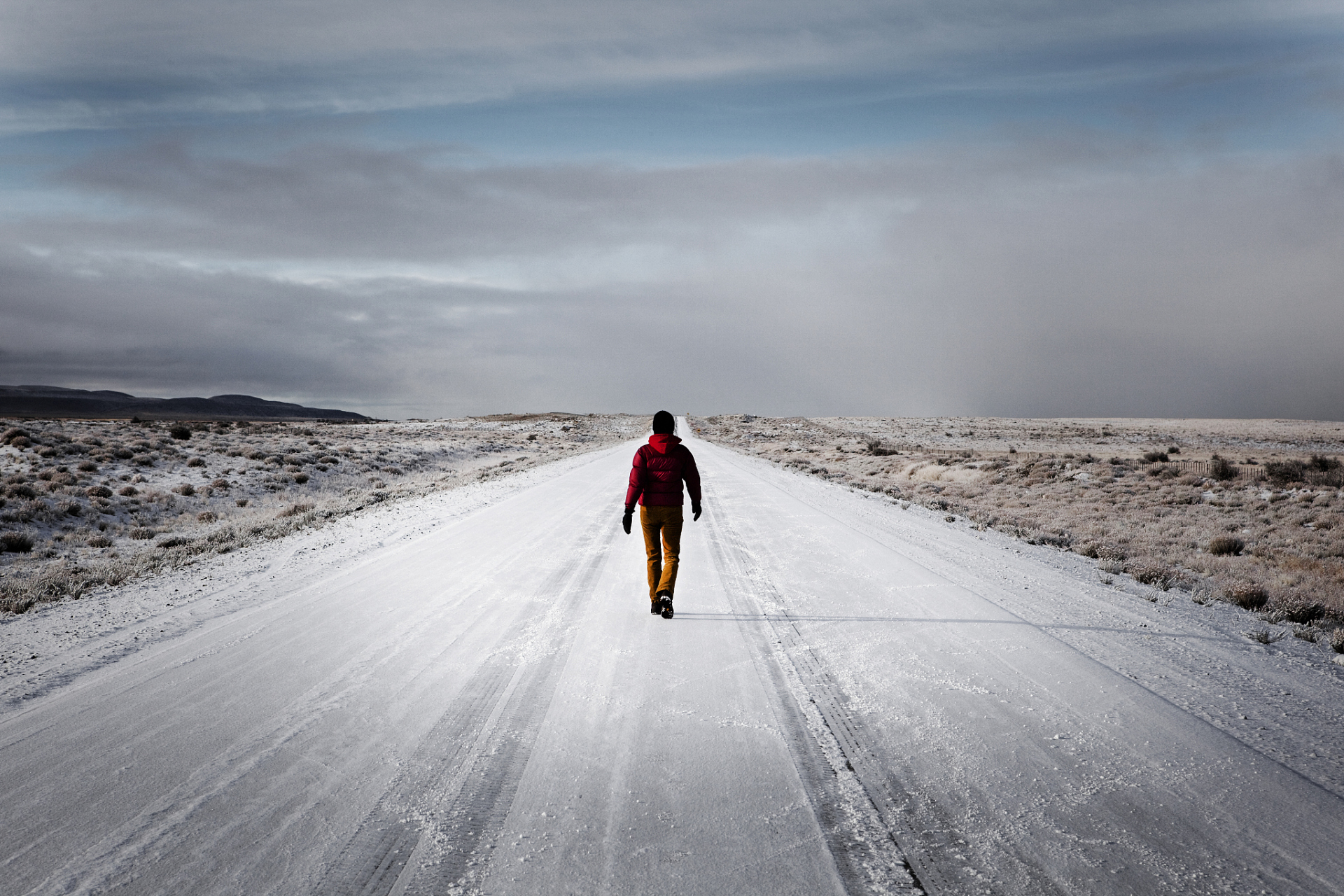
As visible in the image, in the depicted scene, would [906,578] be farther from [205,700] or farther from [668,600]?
[205,700]

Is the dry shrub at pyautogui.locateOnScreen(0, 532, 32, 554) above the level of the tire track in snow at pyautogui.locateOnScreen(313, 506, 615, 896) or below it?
below

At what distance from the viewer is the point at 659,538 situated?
707cm

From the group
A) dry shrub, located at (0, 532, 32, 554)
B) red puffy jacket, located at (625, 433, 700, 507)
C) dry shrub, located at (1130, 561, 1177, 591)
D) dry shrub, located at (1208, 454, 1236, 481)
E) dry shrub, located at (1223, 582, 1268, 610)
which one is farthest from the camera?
dry shrub, located at (1208, 454, 1236, 481)

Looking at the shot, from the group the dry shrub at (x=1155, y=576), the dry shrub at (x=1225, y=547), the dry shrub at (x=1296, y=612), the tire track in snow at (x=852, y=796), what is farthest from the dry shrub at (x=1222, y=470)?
the tire track in snow at (x=852, y=796)

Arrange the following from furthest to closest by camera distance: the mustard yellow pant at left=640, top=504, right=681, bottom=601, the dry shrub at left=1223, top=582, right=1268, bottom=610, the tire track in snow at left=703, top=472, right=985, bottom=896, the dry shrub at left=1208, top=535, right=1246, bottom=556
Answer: the dry shrub at left=1208, top=535, right=1246, bottom=556
the dry shrub at left=1223, top=582, right=1268, bottom=610
the mustard yellow pant at left=640, top=504, right=681, bottom=601
the tire track in snow at left=703, top=472, right=985, bottom=896

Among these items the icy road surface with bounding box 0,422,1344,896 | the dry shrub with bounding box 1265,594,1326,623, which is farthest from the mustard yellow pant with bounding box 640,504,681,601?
the dry shrub with bounding box 1265,594,1326,623

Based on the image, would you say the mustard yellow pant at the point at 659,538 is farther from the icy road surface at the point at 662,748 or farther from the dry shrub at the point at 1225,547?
the dry shrub at the point at 1225,547

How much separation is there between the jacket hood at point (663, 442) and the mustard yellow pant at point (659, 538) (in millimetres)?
624

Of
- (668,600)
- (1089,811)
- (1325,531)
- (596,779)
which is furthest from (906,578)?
(1325,531)

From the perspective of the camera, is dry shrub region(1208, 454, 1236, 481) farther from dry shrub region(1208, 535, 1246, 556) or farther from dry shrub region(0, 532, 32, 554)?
dry shrub region(0, 532, 32, 554)

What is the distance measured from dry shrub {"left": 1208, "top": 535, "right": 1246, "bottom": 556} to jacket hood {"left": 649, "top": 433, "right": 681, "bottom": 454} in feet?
32.4

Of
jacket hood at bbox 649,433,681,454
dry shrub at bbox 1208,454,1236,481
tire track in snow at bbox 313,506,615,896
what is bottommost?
tire track in snow at bbox 313,506,615,896

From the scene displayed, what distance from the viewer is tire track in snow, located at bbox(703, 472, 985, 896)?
2.73 m

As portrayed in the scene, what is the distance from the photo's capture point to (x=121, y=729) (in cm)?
410
